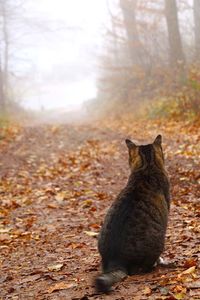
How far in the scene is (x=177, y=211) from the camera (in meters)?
7.80

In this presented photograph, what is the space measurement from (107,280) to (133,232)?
59cm

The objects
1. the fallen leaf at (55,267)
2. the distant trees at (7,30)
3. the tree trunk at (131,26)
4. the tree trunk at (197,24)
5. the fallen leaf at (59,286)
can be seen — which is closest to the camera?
the fallen leaf at (59,286)

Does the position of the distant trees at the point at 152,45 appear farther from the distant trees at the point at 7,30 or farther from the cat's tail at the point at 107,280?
the cat's tail at the point at 107,280

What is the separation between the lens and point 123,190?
201 inches

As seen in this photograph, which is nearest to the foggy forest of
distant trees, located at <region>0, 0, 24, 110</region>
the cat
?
the cat

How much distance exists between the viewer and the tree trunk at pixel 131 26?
88.1 feet

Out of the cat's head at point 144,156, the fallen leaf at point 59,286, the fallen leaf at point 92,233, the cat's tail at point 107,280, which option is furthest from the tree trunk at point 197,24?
the cat's tail at point 107,280

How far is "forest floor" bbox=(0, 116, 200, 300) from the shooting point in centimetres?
470

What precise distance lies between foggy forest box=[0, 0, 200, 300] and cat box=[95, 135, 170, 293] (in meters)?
0.01

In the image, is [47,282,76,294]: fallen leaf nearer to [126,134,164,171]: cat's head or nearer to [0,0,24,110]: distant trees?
[126,134,164,171]: cat's head

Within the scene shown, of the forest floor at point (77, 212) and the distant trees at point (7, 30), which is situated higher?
the distant trees at point (7, 30)

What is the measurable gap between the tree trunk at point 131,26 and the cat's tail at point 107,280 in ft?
76.0

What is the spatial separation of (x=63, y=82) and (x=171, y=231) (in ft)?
203

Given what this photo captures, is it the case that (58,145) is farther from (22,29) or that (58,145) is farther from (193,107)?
(22,29)
